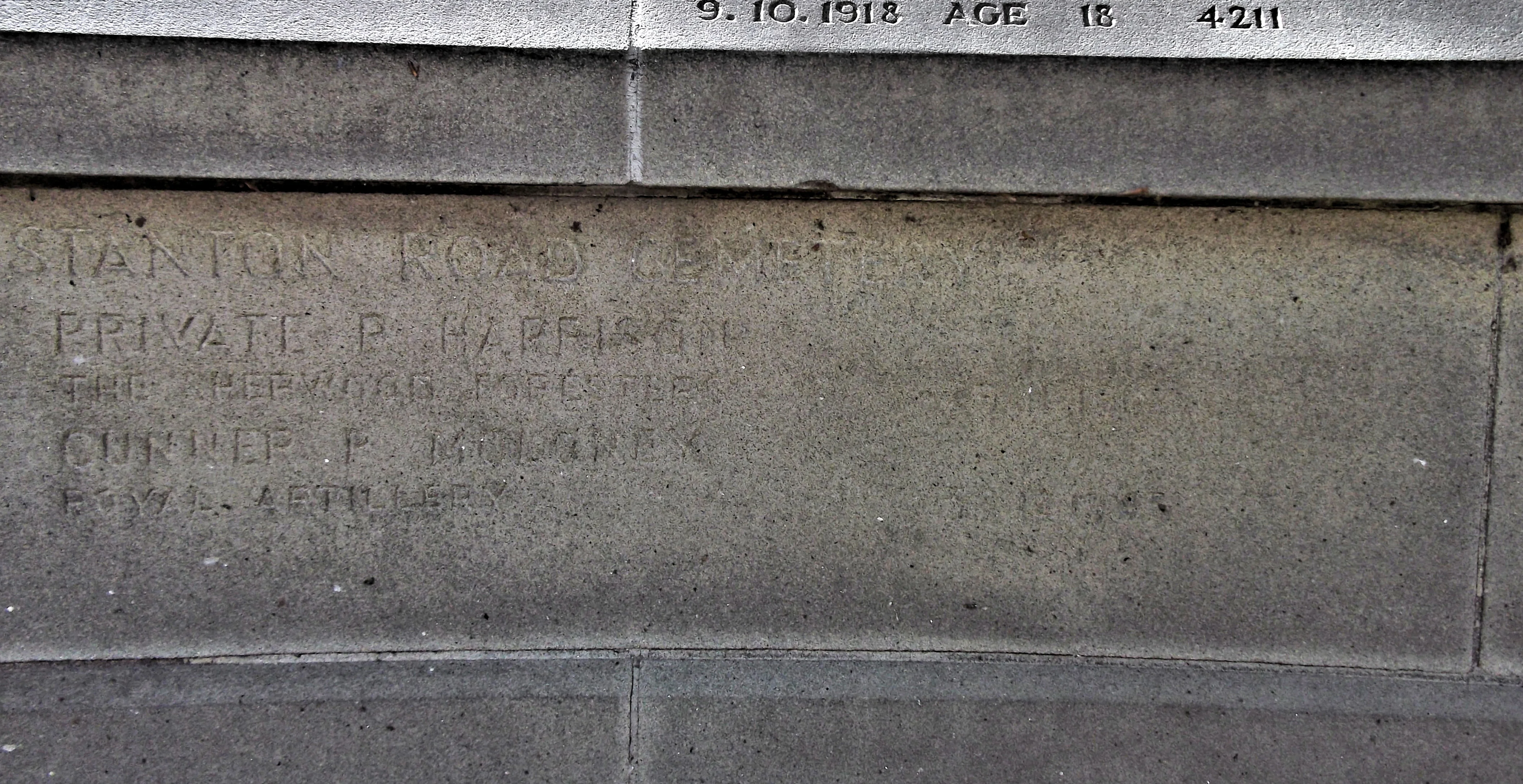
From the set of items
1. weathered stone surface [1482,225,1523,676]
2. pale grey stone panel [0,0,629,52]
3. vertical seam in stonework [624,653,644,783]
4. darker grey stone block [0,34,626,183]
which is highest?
pale grey stone panel [0,0,629,52]

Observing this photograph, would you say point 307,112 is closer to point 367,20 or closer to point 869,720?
point 367,20

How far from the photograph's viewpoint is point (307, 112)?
2.26m

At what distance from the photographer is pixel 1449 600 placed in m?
2.57

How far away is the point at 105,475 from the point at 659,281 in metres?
1.84

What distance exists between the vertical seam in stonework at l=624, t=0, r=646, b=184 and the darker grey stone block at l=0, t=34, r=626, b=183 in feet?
0.07

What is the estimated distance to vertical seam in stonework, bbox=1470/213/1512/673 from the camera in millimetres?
2482

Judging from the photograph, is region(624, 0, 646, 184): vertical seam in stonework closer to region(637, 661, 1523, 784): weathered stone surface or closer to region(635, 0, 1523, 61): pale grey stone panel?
region(635, 0, 1523, 61): pale grey stone panel

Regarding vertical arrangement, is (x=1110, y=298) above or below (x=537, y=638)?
above

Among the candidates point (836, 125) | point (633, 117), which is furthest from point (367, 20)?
point (836, 125)

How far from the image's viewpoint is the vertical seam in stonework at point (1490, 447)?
8.14 ft

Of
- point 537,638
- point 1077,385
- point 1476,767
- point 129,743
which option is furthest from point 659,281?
point 1476,767

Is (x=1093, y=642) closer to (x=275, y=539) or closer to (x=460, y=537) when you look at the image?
(x=460, y=537)

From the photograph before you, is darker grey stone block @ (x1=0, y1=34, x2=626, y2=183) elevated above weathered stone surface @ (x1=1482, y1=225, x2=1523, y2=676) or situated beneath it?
elevated above

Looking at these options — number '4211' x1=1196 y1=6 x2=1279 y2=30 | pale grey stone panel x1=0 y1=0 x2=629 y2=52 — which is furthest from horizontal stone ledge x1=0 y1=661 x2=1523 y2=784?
number '4211' x1=1196 y1=6 x2=1279 y2=30
